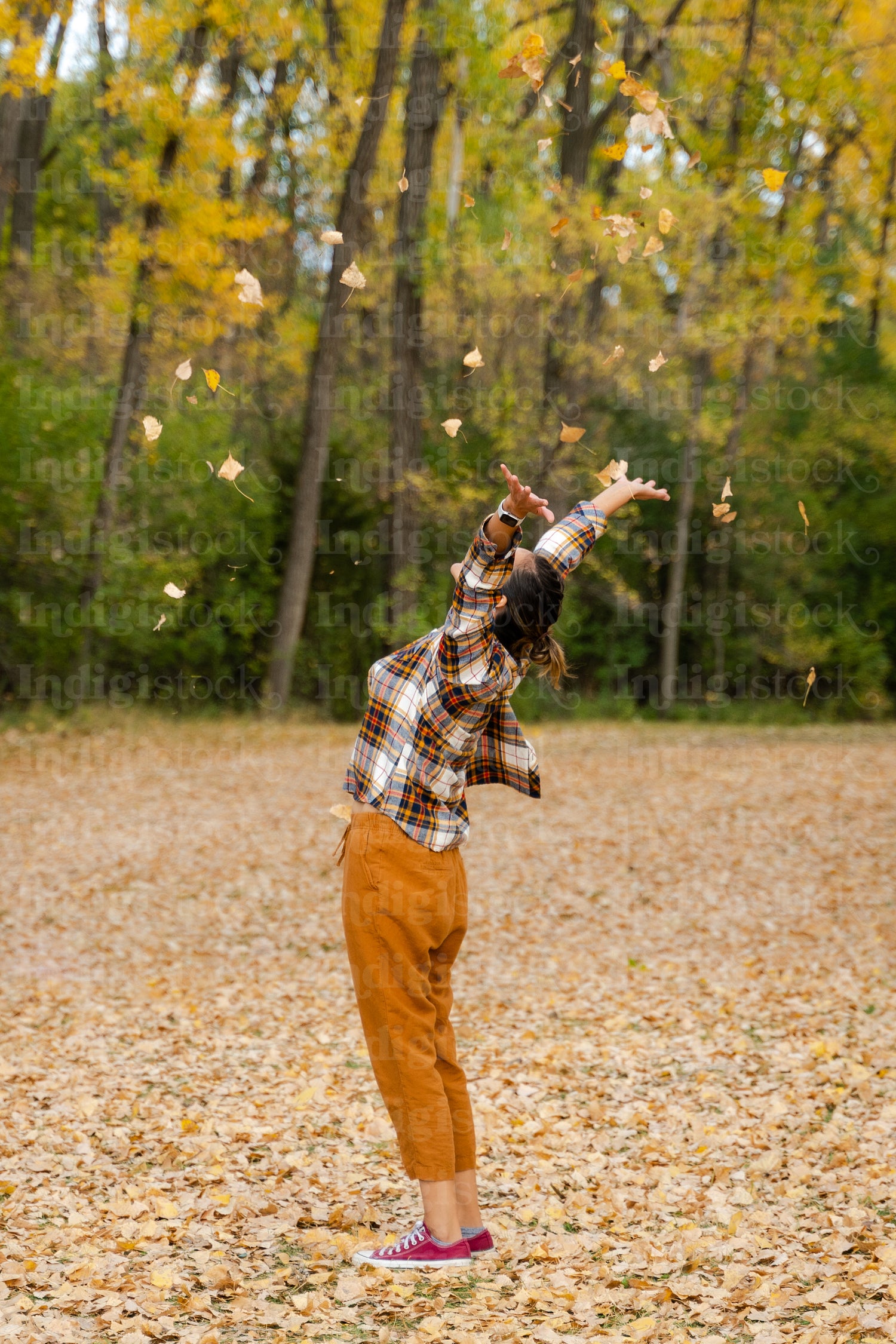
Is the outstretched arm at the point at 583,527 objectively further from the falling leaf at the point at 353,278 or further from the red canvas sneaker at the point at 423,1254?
the red canvas sneaker at the point at 423,1254

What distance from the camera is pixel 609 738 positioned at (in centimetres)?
1580

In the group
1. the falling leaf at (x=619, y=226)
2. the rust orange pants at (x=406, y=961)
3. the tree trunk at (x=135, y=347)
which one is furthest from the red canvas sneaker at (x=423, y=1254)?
the tree trunk at (x=135, y=347)

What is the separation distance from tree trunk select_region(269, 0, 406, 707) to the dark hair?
12466mm

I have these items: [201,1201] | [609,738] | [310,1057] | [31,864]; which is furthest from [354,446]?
[201,1201]

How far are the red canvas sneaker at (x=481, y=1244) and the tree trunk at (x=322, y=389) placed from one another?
41.9 feet

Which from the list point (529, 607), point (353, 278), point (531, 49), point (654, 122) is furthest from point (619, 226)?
point (529, 607)

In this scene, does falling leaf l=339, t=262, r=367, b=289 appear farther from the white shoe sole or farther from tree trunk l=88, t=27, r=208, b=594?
tree trunk l=88, t=27, r=208, b=594

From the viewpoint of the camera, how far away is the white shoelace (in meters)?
3.20

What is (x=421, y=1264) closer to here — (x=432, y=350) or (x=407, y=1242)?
(x=407, y=1242)

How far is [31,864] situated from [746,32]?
46.8ft

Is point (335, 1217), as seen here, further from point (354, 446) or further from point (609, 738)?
point (354, 446)

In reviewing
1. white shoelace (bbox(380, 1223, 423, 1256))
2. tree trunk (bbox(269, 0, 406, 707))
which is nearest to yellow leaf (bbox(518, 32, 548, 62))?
white shoelace (bbox(380, 1223, 423, 1256))

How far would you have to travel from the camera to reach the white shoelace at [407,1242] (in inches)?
126

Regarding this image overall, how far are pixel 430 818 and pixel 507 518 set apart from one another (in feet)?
2.57
